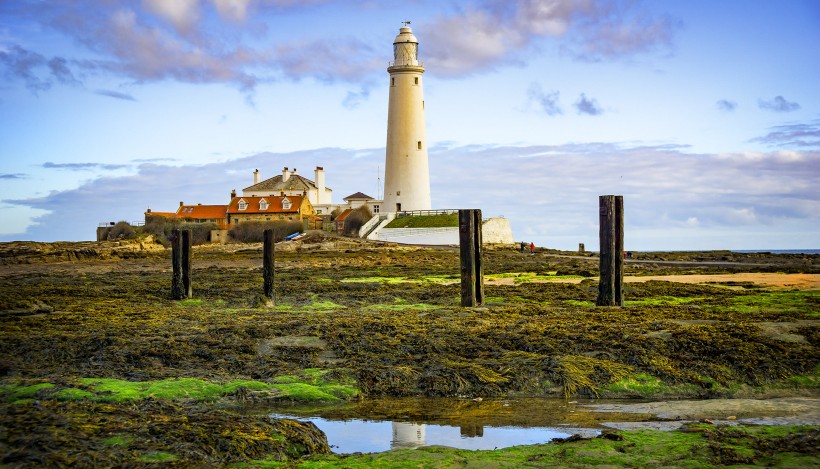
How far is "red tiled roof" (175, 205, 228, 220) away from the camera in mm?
74125

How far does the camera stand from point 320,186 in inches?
3216

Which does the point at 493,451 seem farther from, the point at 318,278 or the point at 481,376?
the point at 318,278

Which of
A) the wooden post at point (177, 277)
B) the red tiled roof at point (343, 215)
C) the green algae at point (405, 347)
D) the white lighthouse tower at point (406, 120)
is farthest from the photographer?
the red tiled roof at point (343, 215)

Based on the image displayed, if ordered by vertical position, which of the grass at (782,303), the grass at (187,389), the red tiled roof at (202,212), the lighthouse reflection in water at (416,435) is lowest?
the lighthouse reflection in water at (416,435)

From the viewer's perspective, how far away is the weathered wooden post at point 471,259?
1902cm

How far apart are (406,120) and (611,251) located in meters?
40.9

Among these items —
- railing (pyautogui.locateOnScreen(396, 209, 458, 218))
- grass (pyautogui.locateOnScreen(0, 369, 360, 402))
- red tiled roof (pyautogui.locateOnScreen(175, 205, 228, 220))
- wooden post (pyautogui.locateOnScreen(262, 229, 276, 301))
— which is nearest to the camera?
grass (pyautogui.locateOnScreen(0, 369, 360, 402))

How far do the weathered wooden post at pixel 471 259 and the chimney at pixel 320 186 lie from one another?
203 feet

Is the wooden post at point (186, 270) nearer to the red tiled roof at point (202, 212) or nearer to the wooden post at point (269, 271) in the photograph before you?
the wooden post at point (269, 271)

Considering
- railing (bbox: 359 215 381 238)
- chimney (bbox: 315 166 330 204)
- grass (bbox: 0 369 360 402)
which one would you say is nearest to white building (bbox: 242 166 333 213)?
chimney (bbox: 315 166 330 204)

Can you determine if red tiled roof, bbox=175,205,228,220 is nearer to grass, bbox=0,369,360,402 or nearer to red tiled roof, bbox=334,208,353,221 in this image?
red tiled roof, bbox=334,208,353,221

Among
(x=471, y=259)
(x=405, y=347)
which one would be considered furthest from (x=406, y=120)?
(x=405, y=347)

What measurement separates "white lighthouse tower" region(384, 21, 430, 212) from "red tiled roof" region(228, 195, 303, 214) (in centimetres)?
1288

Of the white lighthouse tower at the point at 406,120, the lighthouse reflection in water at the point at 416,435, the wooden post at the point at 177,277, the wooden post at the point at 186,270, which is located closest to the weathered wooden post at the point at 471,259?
the wooden post at the point at 186,270
